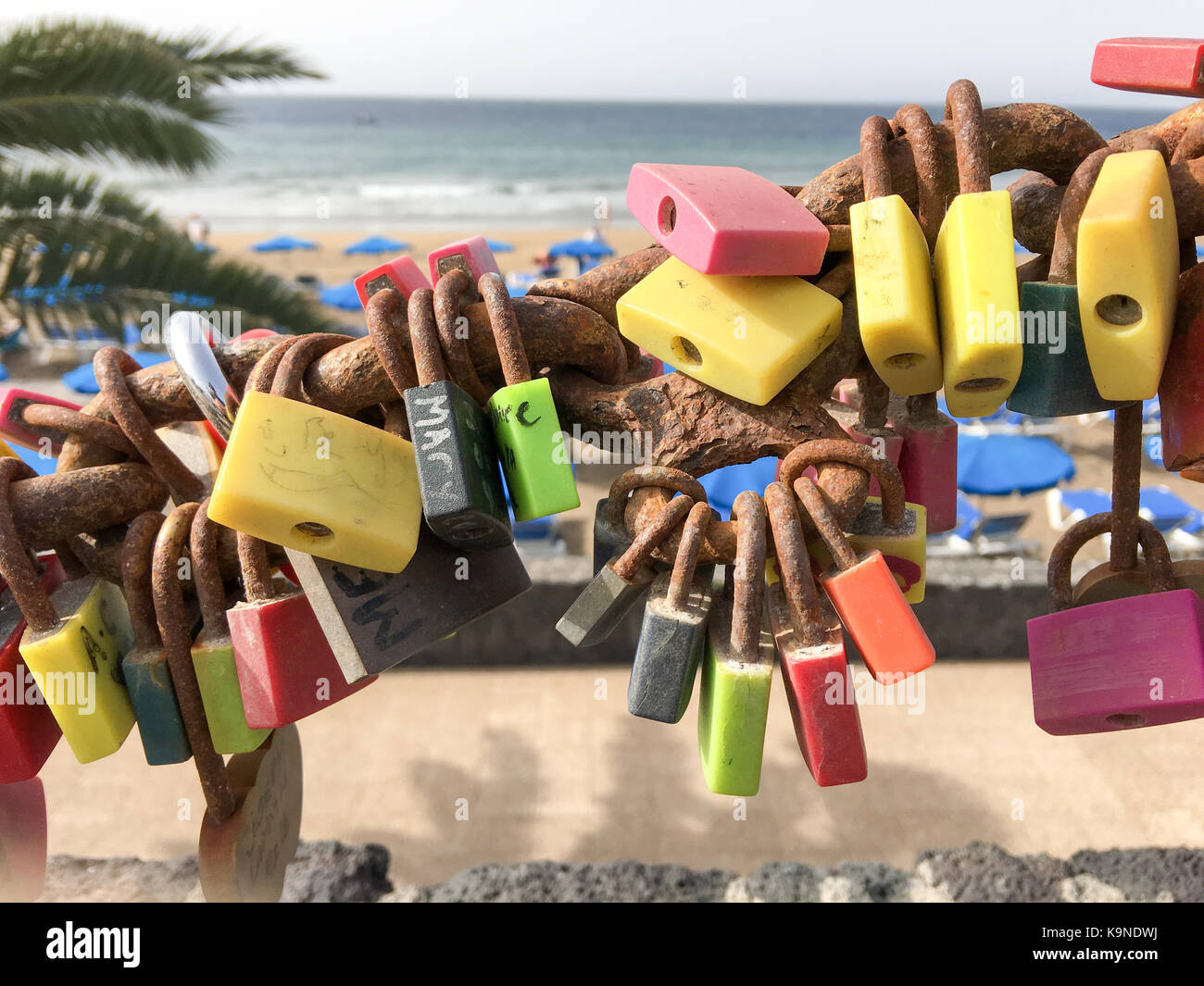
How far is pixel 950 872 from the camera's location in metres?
3.30

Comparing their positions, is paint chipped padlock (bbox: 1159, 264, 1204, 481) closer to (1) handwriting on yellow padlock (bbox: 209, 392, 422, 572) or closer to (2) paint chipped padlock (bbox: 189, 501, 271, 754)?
(1) handwriting on yellow padlock (bbox: 209, 392, 422, 572)

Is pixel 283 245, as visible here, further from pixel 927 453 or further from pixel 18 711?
pixel 927 453

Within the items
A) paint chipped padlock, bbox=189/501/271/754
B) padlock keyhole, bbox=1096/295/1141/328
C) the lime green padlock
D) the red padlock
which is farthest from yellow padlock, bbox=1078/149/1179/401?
the red padlock

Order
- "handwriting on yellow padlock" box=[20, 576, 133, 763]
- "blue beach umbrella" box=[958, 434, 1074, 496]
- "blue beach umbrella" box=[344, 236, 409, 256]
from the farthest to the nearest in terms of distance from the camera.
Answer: "blue beach umbrella" box=[344, 236, 409, 256] < "blue beach umbrella" box=[958, 434, 1074, 496] < "handwriting on yellow padlock" box=[20, 576, 133, 763]

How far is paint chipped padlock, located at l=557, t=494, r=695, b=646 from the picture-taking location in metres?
0.89

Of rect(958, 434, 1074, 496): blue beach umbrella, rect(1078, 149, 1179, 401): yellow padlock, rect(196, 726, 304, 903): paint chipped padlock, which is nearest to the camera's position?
rect(1078, 149, 1179, 401): yellow padlock

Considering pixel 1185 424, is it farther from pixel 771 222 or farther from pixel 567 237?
pixel 567 237

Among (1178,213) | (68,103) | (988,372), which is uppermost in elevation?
(68,103)

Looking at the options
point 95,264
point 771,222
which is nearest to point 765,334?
point 771,222

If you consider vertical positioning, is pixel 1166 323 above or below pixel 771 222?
below

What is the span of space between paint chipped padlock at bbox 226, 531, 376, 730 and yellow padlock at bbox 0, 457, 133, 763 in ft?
0.57

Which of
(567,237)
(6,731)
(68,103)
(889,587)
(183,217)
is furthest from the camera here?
(183,217)

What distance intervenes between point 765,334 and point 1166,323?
0.36 metres

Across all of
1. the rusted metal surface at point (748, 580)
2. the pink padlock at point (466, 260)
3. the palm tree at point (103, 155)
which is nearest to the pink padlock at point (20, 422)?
the pink padlock at point (466, 260)
